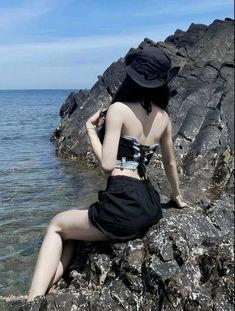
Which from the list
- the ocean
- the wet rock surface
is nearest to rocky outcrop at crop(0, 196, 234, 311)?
the wet rock surface

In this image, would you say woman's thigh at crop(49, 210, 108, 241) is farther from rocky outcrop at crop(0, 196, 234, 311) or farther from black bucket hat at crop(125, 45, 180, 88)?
black bucket hat at crop(125, 45, 180, 88)

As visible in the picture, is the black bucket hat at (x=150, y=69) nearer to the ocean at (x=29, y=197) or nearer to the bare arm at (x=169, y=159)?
the bare arm at (x=169, y=159)

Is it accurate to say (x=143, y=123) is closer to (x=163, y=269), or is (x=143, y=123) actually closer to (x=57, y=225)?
(x=57, y=225)

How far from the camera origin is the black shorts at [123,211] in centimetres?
578

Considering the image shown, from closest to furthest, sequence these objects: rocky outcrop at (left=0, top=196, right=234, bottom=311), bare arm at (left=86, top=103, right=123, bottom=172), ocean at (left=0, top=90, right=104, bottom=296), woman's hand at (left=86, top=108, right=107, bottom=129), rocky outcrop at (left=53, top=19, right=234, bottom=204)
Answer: rocky outcrop at (left=0, top=196, right=234, bottom=311) < bare arm at (left=86, top=103, right=123, bottom=172) < woman's hand at (left=86, top=108, right=107, bottom=129) < ocean at (left=0, top=90, right=104, bottom=296) < rocky outcrop at (left=53, top=19, right=234, bottom=204)

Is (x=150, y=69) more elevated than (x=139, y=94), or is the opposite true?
(x=150, y=69)

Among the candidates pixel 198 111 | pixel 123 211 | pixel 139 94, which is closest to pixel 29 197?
pixel 123 211

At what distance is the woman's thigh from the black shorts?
0.08 meters

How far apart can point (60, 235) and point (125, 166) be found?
114cm

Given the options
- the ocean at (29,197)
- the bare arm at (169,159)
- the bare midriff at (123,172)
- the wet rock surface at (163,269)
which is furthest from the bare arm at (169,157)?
the ocean at (29,197)

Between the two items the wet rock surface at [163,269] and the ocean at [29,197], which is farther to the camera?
the ocean at [29,197]

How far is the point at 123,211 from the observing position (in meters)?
5.78

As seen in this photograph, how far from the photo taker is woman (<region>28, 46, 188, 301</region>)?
5691mm

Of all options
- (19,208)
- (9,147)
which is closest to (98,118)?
(19,208)
